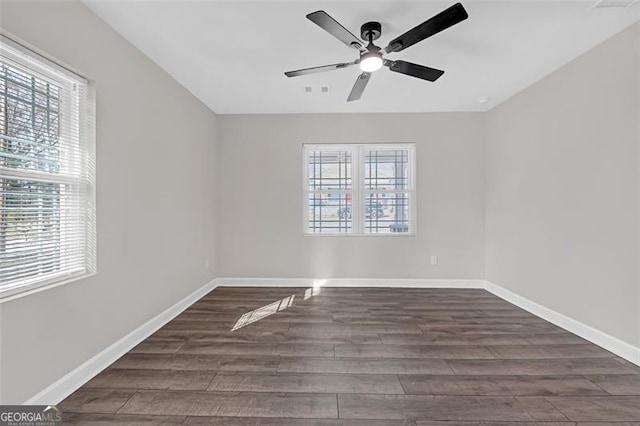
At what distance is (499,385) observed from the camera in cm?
199

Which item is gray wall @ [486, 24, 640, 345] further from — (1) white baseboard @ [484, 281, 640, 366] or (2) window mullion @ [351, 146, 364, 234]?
(2) window mullion @ [351, 146, 364, 234]

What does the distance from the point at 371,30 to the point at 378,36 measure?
0.09 meters

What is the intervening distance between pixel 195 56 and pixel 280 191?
2141 mm

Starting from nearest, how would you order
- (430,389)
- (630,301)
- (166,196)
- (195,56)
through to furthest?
(430,389), (630,301), (195,56), (166,196)

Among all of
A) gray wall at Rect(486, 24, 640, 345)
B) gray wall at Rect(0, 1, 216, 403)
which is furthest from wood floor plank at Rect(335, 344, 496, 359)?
gray wall at Rect(0, 1, 216, 403)

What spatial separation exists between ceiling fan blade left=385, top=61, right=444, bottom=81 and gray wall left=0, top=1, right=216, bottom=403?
7.13 feet

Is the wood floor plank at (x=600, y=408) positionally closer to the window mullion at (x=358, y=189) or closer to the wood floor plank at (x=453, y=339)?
the wood floor plank at (x=453, y=339)

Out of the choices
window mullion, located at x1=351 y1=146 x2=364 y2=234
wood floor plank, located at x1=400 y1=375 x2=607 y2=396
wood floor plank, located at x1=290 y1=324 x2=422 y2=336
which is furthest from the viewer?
window mullion, located at x1=351 y1=146 x2=364 y2=234

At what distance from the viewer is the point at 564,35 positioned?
244 centimetres

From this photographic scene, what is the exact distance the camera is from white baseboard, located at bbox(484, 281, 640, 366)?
2330 millimetres

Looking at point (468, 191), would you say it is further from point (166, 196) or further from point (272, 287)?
point (166, 196)

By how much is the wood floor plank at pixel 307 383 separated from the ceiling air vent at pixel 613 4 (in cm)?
295

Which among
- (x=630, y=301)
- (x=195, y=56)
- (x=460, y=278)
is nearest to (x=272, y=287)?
(x=460, y=278)

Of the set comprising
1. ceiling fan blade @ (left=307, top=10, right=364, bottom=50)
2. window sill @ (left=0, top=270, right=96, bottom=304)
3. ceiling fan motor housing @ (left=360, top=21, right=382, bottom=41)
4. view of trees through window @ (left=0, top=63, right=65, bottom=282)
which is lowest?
window sill @ (left=0, top=270, right=96, bottom=304)
